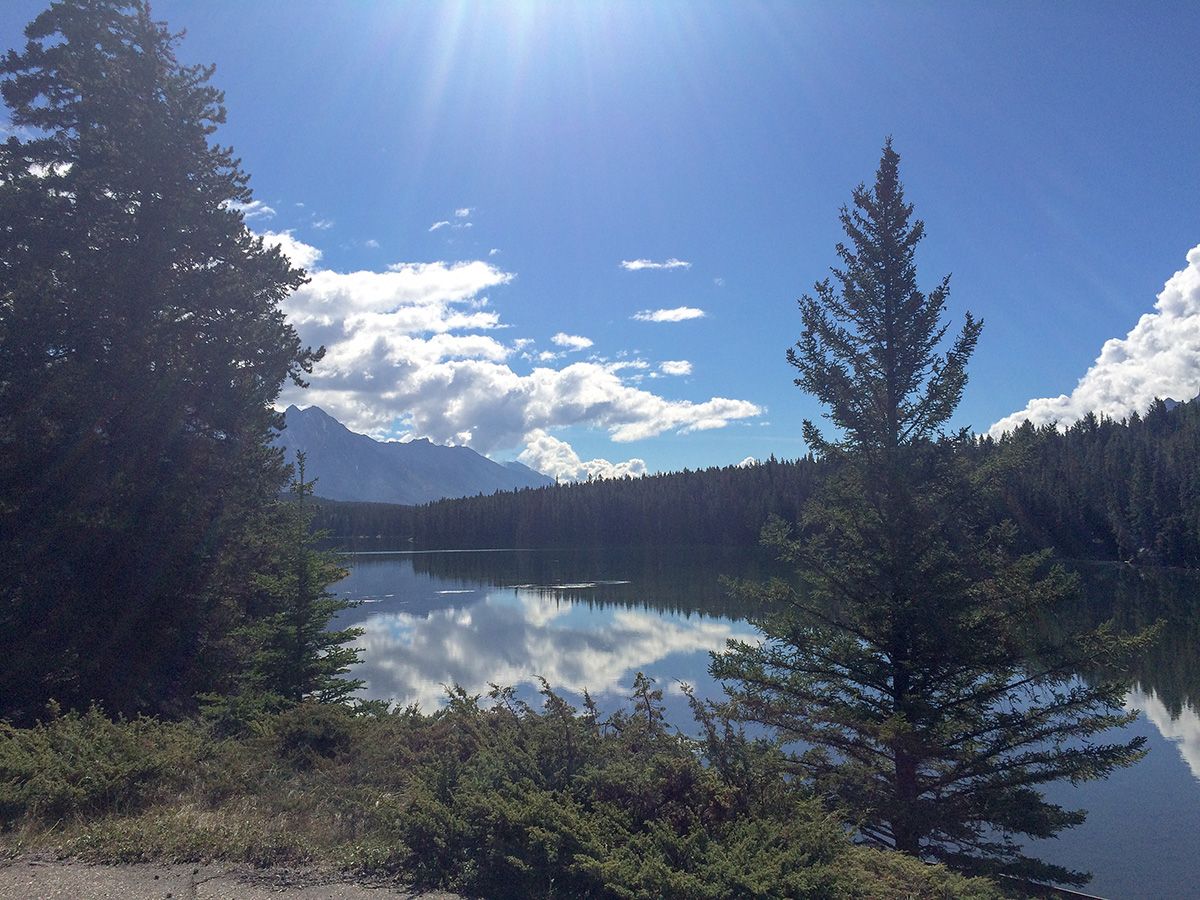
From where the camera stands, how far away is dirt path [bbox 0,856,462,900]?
221 inches

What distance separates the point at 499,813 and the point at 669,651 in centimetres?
2623

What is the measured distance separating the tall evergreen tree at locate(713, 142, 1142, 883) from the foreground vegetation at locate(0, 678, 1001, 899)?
2.77m

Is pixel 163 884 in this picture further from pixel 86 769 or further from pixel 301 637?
pixel 301 637

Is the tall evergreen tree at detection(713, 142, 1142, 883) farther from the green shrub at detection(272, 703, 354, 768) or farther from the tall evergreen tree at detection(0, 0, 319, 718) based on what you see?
the tall evergreen tree at detection(0, 0, 319, 718)

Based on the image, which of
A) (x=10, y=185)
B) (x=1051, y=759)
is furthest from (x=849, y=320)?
(x=10, y=185)

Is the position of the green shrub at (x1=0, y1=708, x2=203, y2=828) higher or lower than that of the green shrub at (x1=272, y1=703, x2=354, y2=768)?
higher


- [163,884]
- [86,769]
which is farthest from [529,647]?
[163,884]

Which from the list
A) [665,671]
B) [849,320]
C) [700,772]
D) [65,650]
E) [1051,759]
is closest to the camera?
[700,772]

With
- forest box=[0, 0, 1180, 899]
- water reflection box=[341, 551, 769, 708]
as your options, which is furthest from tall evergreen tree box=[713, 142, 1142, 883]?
water reflection box=[341, 551, 769, 708]

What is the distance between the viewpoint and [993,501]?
1012 cm

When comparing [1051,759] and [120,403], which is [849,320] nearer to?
[1051,759]

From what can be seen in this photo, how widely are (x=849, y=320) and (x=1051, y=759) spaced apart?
6.33 metres

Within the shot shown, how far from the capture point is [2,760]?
7469mm

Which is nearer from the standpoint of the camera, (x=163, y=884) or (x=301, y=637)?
(x=163, y=884)
